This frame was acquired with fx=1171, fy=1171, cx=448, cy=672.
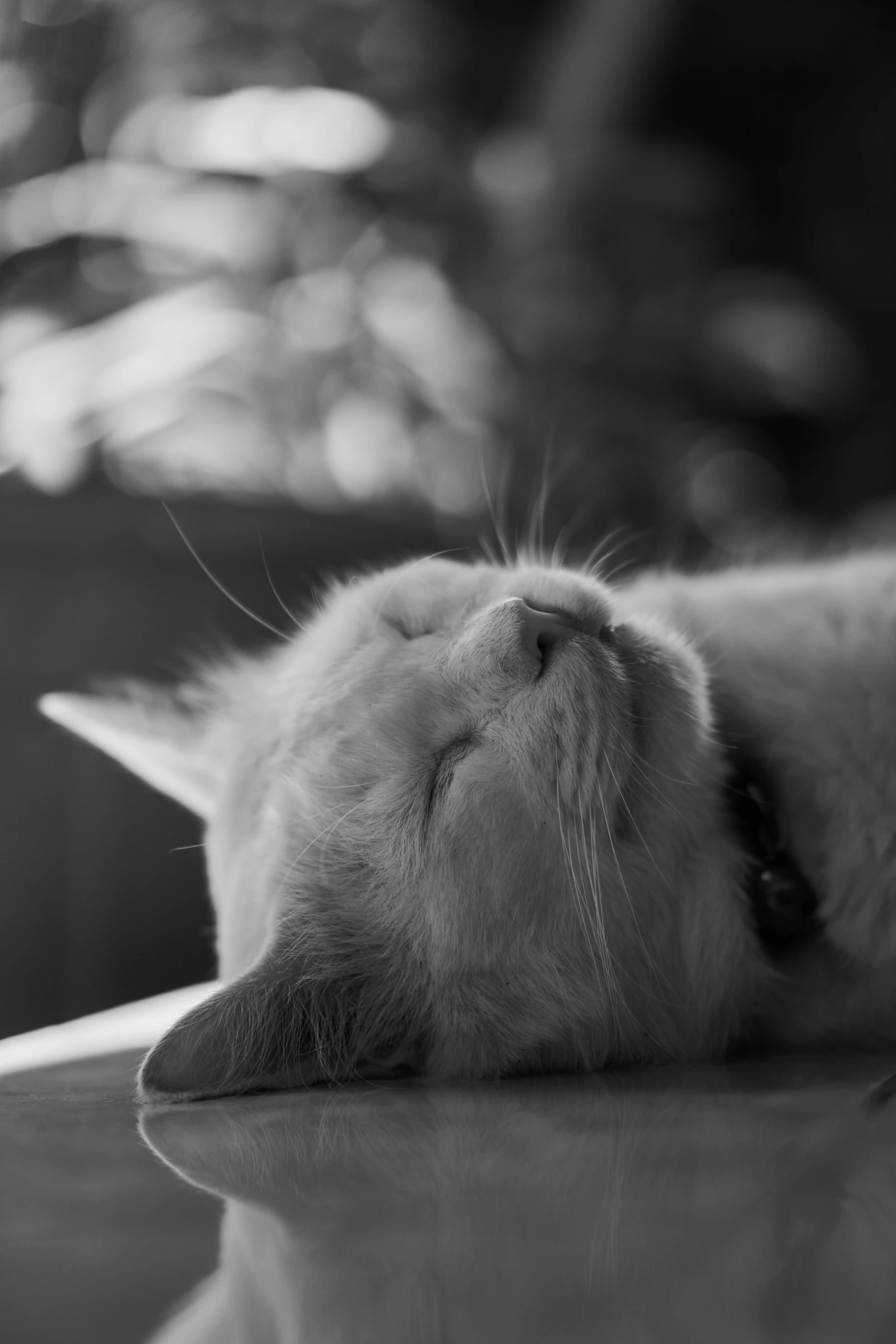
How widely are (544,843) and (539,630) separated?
7.1 inches

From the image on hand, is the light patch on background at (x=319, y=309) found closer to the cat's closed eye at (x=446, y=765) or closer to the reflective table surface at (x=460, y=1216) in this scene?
the cat's closed eye at (x=446, y=765)

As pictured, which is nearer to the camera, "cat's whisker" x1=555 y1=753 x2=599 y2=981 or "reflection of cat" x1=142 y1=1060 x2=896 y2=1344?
"reflection of cat" x1=142 y1=1060 x2=896 y2=1344

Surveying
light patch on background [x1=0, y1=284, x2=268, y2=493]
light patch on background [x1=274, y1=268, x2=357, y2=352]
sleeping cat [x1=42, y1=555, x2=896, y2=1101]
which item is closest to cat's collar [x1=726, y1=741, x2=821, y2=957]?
sleeping cat [x1=42, y1=555, x2=896, y2=1101]

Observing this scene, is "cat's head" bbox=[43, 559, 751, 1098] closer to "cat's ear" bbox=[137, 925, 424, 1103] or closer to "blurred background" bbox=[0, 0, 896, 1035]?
"cat's ear" bbox=[137, 925, 424, 1103]

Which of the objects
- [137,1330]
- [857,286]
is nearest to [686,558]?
[857,286]

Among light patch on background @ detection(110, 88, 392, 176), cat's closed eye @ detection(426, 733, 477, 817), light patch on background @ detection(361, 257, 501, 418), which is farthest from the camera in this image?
light patch on background @ detection(361, 257, 501, 418)

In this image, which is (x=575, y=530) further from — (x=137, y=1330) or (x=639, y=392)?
(x=137, y=1330)

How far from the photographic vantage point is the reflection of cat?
1.55ft

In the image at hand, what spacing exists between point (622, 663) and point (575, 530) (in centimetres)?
183

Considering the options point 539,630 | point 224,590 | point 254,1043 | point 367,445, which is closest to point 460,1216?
point 254,1043

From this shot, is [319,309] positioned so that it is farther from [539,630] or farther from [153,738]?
[539,630]

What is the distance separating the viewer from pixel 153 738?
1.37m

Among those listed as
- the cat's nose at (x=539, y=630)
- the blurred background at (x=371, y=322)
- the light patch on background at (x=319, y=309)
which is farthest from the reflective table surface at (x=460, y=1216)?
the light patch on background at (x=319, y=309)

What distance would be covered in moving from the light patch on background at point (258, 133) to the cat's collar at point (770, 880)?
200cm
